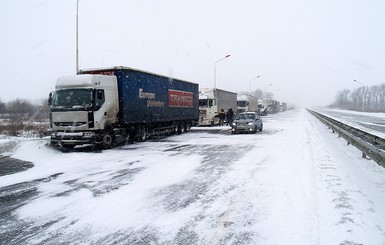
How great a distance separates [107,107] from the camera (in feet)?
48.6

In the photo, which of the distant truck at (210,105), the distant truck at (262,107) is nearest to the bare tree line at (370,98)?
the distant truck at (262,107)

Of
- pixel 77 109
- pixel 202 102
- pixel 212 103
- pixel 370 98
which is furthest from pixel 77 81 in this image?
pixel 370 98

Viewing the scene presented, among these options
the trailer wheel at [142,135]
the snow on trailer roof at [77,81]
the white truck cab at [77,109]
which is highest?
the snow on trailer roof at [77,81]

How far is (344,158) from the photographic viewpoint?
11.1 metres

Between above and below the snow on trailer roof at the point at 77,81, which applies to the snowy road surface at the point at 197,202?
below

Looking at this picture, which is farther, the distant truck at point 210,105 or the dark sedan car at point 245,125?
the distant truck at point 210,105

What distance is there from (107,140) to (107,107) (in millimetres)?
1550

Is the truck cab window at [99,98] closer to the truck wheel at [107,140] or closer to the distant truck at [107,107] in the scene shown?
the distant truck at [107,107]

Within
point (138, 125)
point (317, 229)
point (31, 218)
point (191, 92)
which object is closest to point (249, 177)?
point (317, 229)

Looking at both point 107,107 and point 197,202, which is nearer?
point 197,202

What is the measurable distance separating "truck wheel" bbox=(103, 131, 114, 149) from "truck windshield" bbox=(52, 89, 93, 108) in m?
1.70

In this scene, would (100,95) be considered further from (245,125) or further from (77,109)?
(245,125)

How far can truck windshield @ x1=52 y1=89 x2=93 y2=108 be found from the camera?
46.0ft

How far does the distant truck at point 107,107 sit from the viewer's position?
1401 cm
